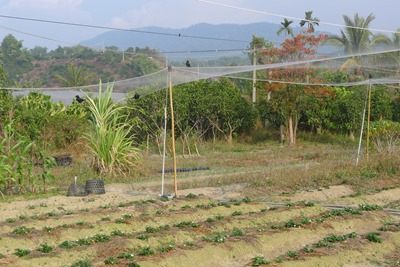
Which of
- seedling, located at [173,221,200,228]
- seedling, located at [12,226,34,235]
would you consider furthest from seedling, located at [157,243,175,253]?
seedling, located at [12,226,34,235]

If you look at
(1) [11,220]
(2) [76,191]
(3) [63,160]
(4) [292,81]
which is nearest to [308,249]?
(1) [11,220]

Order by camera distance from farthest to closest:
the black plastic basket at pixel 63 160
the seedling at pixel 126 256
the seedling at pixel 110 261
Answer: the black plastic basket at pixel 63 160, the seedling at pixel 126 256, the seedling at pixel 110 261

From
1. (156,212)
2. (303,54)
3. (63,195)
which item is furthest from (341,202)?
(303,54)

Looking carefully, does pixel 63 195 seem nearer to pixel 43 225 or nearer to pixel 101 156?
pixel 101 156

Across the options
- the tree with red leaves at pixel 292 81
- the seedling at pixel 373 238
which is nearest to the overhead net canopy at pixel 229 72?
the tree with red leaves at pixel 292 81

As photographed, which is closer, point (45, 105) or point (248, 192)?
point (248, 192)

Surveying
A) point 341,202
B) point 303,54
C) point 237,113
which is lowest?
point 341,202

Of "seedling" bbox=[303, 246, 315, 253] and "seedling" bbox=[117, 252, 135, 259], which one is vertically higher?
"seedling" bbox=[117, 252, 135, 259]

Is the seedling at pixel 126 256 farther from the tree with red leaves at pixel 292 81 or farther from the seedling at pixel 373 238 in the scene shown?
the tree with red leaves at pixel 292 81

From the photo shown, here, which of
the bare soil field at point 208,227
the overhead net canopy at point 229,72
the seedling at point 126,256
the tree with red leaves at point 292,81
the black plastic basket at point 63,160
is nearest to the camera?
the seedling at point 126,256

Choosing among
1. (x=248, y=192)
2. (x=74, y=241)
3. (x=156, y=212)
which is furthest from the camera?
(x=248, y=192)

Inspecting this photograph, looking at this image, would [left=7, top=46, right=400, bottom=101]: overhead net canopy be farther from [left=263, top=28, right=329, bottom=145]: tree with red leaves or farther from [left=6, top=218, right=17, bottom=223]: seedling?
[left=6, top=218, right=17, bottom=223]: seedling

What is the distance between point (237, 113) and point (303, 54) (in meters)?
2.72

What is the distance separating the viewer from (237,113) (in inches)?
813
